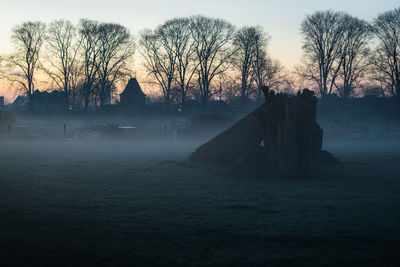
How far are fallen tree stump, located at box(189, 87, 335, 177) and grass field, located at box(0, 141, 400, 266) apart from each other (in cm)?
68

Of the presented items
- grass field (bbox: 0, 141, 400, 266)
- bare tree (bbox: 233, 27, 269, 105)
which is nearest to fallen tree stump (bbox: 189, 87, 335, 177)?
grass field (bbox: 0, 141, 400, 266)

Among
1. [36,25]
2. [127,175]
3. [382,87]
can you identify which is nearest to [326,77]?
[382,87]

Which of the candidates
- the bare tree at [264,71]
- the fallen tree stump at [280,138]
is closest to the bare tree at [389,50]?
the bare tree at [264,71]

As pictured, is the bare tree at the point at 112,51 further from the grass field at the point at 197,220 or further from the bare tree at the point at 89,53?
the grass field at the point at 197,220

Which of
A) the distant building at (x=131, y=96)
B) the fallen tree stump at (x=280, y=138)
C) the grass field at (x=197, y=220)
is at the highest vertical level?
the distant building at (x=131, y=96)

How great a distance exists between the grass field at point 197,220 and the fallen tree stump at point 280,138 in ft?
2.22

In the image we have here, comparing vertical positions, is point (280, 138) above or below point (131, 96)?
below

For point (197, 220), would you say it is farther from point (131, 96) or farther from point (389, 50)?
point (131, 96)

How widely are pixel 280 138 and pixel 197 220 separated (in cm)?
645

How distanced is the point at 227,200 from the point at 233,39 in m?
43.2

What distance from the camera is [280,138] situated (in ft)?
40.9

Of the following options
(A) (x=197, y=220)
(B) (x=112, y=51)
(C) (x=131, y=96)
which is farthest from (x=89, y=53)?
(A) (x=197, y=220)

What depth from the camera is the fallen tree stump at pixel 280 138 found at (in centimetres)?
1197

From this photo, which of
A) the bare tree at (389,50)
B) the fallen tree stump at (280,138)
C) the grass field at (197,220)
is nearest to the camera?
the grass field at (197,220)
